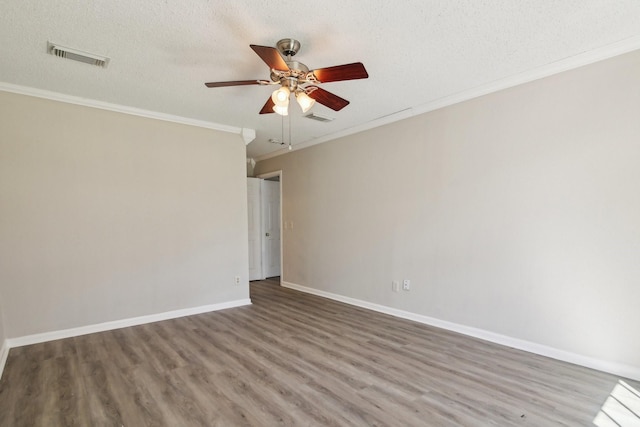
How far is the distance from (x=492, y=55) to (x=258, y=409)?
3.28m

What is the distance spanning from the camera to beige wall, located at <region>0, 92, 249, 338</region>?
3.28 m

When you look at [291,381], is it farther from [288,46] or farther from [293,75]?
[288,46]

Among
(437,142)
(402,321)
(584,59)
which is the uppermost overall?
(584,59)

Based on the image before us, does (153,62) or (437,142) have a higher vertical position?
(153,62)

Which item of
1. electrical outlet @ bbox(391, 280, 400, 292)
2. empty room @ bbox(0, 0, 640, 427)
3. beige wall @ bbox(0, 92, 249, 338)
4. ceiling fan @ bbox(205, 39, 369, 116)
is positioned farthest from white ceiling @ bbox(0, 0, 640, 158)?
electrical outlet @ bbox(391, 280, 400, 292)

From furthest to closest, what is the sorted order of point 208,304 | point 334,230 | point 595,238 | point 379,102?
point 334,230
point 208,304
point 379,102
point 595,238

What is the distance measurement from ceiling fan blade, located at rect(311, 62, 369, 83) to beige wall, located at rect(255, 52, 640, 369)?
181cm

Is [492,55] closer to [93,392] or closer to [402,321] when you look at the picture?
[402,321]

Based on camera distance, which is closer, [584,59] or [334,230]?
[584,59]

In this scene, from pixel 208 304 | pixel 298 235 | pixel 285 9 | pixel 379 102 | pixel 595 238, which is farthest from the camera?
pixel 298 235

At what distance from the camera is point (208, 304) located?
446 centimetres

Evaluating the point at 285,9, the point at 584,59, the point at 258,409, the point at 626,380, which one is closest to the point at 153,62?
the point at 285,9

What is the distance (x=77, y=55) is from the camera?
2635mm

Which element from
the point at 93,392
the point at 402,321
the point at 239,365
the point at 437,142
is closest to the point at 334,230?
the point at 402,321
